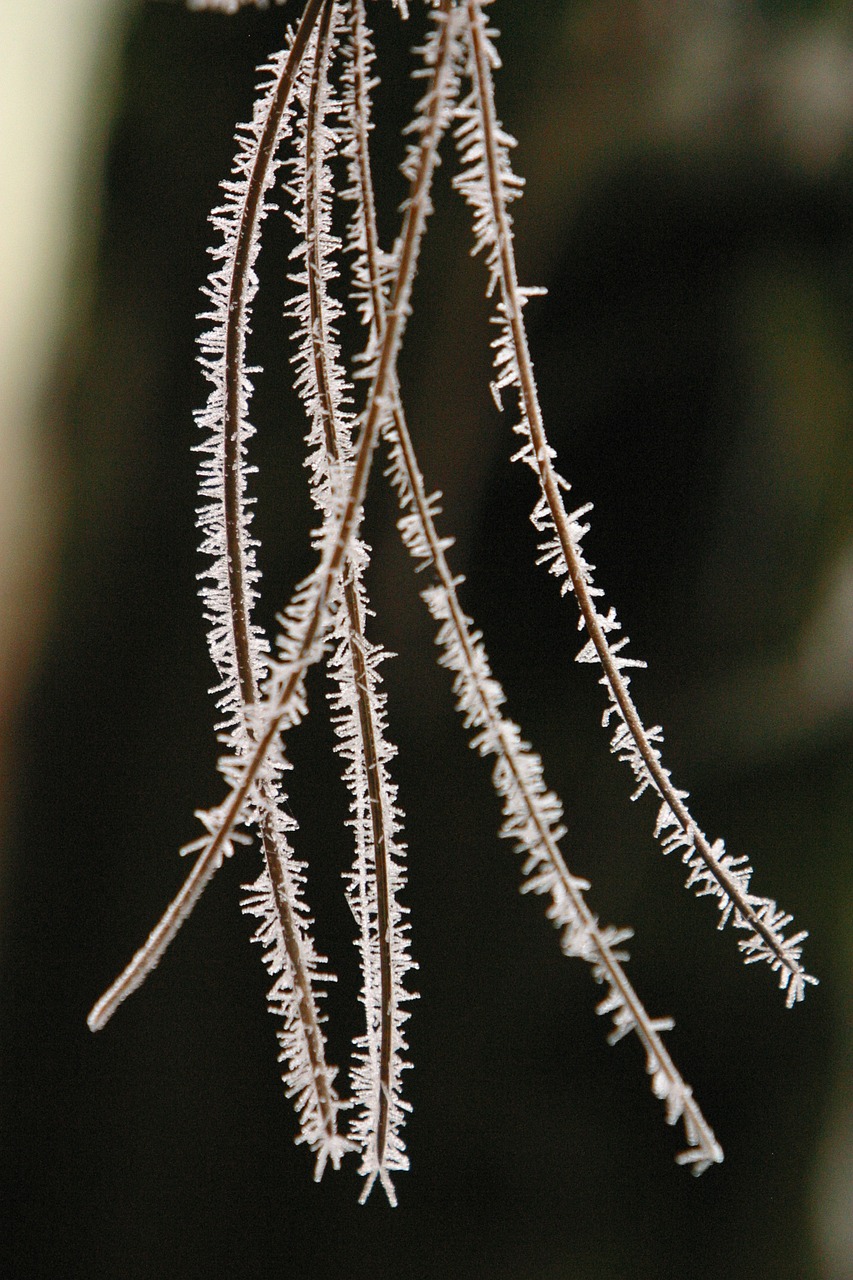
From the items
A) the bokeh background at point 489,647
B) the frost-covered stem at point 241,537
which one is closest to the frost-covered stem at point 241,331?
the frost-covered stem at point 241,537

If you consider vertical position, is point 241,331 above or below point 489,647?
above

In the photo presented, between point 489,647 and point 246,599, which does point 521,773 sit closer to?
point 246,599

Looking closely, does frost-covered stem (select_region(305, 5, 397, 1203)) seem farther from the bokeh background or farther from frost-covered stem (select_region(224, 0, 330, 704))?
the bokeh background

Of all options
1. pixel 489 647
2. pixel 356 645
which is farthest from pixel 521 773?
pixel 489 647

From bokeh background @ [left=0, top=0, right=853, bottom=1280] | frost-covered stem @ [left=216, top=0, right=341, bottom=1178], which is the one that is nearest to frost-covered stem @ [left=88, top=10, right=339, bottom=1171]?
frost-covered stem @ [left=216, top=0, right=341, bottom=1178]

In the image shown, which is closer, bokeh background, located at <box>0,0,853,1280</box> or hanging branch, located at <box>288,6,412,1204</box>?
hanging branch, located at <box>288,6,412,1204</box>

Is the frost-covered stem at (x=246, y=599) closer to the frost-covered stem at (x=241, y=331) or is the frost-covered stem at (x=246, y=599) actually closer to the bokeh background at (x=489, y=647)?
the frost-covered stem at (x=241, y=331)
